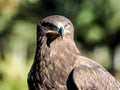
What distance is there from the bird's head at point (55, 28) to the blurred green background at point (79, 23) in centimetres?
1959

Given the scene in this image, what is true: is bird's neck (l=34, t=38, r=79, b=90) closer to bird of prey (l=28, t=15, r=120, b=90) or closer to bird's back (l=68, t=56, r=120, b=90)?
bird of prey (l=28, t=15, r=120, b=90)

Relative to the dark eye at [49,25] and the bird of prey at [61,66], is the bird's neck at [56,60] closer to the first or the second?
the bird of prey at [61,66]

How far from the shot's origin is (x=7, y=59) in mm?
18047

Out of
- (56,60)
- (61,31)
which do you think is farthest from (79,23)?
(61,31)

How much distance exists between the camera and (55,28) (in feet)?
34.2

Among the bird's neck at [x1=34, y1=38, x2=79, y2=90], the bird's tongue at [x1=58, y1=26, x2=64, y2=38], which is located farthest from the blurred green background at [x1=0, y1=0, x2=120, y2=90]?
the bird's tongue at [x1=58, y1=26, x2=64, y2=38]

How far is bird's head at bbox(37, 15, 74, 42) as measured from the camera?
10375mm

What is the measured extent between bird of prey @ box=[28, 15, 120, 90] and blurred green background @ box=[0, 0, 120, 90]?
1959 cm

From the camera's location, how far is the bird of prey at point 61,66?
10.4m

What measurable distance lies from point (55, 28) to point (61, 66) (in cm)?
50

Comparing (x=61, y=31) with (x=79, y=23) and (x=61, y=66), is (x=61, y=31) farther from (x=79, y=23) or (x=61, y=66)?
(x=79, y=23)

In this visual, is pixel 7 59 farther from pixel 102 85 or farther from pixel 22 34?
pixel 22 34

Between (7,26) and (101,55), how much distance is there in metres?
Result: 4.07

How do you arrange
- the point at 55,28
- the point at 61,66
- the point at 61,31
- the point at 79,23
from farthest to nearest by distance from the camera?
the point at 79,23
the point at 61,66
the point at 55,28
the point at 61,31
